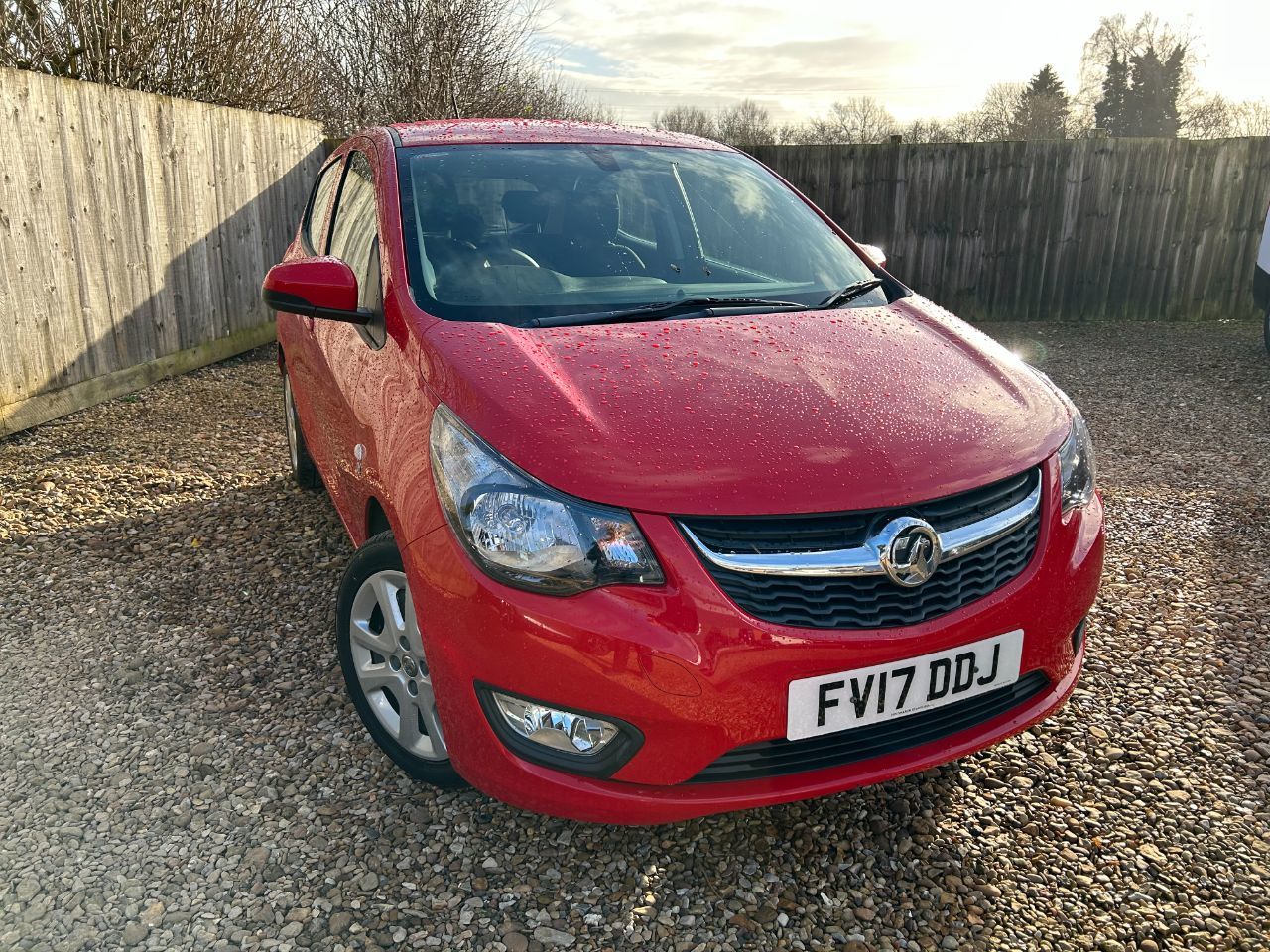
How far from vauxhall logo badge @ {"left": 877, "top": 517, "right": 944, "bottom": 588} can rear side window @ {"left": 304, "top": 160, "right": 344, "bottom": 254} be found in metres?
2.86

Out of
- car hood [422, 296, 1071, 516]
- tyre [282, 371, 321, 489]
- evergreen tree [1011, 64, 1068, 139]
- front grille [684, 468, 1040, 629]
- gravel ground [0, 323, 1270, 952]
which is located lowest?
gravel ground [0, 323, 1270, 952]

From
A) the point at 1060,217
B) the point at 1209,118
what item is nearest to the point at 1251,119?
the point at 1209,118

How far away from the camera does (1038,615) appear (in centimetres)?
212

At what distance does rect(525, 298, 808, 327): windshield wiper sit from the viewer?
2551mm

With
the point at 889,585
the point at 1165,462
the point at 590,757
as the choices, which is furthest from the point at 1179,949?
the point at 1165,462

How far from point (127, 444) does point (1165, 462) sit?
19.0 feet

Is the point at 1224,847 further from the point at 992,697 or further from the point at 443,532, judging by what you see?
the point at 443,532

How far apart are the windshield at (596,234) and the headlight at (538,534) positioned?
0.66 meters

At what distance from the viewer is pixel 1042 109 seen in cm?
5231

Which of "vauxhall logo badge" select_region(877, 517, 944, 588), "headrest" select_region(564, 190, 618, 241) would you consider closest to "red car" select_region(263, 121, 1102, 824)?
"vauxhall logo badge" select_region(877, 517, 944, 588)

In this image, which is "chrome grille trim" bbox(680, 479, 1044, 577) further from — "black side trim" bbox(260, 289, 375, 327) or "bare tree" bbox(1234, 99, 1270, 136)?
"bare tree" bbox(1234, 99, 1270, 136)

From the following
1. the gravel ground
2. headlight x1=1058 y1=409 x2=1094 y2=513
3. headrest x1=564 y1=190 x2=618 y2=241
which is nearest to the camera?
the gravel ground

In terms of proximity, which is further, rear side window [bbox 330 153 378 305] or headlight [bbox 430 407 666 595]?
rear side window [bbox 330 153 378 305]

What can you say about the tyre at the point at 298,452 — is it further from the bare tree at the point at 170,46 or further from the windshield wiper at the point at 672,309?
the bare tree at the point at 170,46
